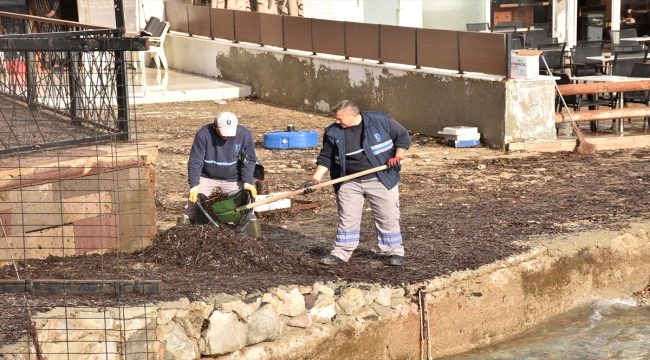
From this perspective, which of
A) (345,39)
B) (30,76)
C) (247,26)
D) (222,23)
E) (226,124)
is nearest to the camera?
(226,124)

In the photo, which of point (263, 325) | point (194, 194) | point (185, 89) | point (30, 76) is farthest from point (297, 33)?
point (263, 325)

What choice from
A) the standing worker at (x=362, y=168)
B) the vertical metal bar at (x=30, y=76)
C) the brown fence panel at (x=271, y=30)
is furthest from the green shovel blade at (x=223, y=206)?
the brown fence panel at (x=271, y=30)

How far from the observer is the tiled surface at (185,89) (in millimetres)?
17938

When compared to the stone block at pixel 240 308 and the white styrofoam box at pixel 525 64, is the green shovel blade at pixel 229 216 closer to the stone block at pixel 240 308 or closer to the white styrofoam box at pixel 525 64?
the stone block at pixel 240 308

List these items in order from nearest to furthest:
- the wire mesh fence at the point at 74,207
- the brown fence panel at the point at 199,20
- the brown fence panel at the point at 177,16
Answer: the wire mesh fence at the point at 74,207, the brown fence panel at the point at 199,20, the brown fence panel at the point at 177,16

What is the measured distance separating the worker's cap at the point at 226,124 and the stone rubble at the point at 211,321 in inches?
64.0

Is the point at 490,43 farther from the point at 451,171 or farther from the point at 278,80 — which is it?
the point at 278,80

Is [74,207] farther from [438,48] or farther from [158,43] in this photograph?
[158,43]

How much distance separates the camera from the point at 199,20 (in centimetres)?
2075

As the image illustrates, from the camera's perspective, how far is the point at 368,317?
7.65 metres

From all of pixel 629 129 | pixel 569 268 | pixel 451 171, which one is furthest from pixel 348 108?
pixel 629 129

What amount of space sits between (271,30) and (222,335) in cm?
1196

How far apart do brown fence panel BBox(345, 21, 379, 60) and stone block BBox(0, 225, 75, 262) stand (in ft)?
27.7

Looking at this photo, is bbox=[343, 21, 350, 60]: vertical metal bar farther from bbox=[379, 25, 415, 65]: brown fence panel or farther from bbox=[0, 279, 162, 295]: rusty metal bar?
bbox=[0, 279, 162, 295]: rusty metal bar
